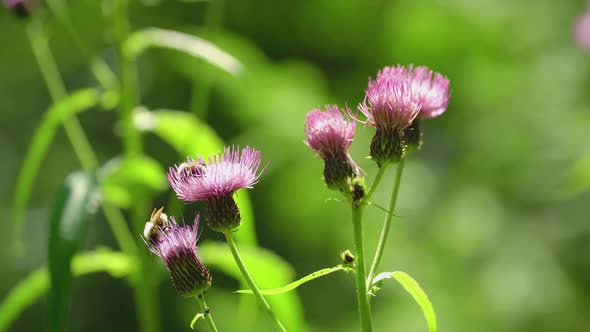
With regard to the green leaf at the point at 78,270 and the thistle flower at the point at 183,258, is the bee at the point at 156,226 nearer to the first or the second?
the thistle flower at the point at 183,258

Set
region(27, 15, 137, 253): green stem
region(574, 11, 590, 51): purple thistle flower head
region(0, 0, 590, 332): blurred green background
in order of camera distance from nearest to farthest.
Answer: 1. region(27, 15, 137, 253): green stem
2. region(574, 11, 590, 51): purple thistle flower head
3. region(0, 0, 590, 332): blurred green background

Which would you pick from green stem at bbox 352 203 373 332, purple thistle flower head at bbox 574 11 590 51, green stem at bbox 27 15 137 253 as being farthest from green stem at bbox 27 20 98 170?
purple thistle flower head at bbox 574 11 590 51

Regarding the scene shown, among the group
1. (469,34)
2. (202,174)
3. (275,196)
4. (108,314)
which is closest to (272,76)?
(275,196)

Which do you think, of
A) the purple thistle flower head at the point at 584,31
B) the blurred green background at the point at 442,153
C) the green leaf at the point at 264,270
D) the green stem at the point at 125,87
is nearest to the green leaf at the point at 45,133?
the green stem at the point at 125,87

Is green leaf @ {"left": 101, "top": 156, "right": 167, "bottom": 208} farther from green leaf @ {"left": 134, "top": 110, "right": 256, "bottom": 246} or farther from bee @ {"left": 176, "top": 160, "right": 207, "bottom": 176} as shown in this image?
bee @ {"left": 176, "top": 160, "right": 207, "bottom": 176}

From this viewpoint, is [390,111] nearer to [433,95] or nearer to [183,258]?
[433,95]

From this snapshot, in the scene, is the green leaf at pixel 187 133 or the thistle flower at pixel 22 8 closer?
the green leaf at pixel 187 133

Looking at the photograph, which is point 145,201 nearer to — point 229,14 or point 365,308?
point 365,308
